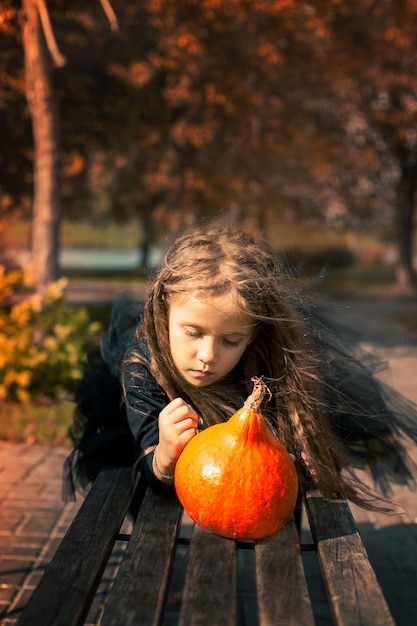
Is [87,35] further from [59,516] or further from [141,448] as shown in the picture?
[141,448]

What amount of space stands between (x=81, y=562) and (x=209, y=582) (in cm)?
36

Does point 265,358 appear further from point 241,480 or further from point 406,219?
point 406,219

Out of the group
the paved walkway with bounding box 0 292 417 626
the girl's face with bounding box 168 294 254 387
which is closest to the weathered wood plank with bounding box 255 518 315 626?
the girl's face with bounding box 168 294 254 387

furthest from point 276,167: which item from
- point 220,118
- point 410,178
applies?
point 220,118

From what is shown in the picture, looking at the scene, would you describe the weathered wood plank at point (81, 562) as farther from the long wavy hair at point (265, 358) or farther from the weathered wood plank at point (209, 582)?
the long wavy hair at point (265, 358)

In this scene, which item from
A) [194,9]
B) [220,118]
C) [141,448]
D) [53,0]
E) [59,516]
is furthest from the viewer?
[220,118]

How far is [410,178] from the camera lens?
750 inches

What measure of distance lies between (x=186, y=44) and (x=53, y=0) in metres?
3.37

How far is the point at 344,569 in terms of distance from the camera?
1.76 meters

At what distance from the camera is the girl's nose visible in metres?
2.10

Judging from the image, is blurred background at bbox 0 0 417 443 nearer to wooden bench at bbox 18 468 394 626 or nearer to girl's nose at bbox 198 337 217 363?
girl's nose at bbox 198 337 217 363

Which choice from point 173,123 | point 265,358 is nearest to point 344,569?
point 265,358

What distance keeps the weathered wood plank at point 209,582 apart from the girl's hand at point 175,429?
0.79 feet

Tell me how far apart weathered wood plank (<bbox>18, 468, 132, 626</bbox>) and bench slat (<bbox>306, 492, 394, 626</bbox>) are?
612 millimetres
